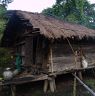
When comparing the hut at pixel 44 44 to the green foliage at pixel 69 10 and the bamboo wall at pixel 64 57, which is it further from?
the green foliage at pixel 69 10

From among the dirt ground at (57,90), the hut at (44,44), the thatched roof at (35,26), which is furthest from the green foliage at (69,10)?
the dirt ground at (57,90)

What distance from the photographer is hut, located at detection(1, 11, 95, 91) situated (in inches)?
393

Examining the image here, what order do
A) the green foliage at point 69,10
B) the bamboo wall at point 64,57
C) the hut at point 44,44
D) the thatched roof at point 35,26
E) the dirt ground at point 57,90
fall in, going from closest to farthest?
the thatched roof at point 35,26 → the hut at point 44,44 → the dirt ground at point 57,90 → the bamboo wall at point 64,57 → the green foliage at point 69,10

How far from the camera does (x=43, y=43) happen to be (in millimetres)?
10219

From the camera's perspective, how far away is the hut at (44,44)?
9977 millimetres

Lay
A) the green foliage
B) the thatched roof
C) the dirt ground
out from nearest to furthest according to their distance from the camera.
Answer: the thatched roof → the dirt ground → the green foliage

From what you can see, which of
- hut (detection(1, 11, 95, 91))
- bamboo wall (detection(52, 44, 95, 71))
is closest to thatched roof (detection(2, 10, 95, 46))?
hut (detection(1, 11, 95, 91))

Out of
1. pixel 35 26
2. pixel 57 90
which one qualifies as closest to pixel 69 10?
pixel 57 90

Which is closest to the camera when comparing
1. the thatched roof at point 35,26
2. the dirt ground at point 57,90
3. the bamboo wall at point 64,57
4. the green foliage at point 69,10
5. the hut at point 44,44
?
the thatched roof at point 35,26

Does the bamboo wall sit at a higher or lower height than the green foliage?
lower

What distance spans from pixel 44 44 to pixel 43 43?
0.07 metres

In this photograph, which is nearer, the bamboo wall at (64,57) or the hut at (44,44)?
the hut at (44,44)

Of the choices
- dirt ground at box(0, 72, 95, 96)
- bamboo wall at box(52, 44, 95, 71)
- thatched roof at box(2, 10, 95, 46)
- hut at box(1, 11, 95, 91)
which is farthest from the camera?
bamboo wall at box(52, 44, 95, 71)

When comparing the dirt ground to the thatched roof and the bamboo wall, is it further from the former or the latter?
the thatched roof
